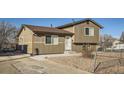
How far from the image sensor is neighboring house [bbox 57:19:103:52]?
19328 mm

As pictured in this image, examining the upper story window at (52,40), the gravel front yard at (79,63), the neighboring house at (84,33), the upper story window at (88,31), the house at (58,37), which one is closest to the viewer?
the gravel front yard at (79,63)

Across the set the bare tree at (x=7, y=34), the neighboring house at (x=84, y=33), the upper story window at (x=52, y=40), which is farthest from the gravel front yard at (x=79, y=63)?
the neighboring house at (x=84, y=33)

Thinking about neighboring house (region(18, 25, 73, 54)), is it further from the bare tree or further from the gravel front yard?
the gravel front yard

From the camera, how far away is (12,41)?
17.5 m

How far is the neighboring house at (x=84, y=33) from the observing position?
19.3 meters

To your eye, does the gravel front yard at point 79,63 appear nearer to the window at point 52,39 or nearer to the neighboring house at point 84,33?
the window at point 52,39

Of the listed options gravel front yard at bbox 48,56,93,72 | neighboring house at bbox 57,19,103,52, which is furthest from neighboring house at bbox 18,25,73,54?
gravel front yard at bbox 48,56,93,72

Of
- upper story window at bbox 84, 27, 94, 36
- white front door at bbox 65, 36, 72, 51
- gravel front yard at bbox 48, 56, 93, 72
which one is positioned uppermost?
upper story window at bbox 84, 27, 94, 36

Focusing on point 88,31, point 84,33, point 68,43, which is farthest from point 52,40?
point 88,31

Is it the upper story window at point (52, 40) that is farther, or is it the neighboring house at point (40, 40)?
the upper story window at point (52, 40)

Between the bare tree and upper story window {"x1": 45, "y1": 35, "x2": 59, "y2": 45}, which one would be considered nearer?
the bare tree
